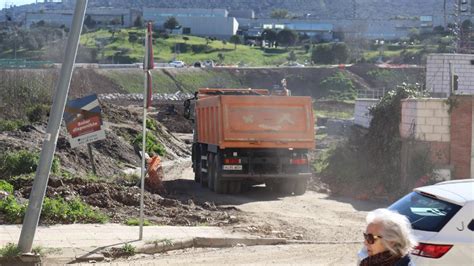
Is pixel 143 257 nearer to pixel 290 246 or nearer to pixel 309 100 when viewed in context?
pixel 290 246

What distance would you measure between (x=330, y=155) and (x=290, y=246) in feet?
48.3

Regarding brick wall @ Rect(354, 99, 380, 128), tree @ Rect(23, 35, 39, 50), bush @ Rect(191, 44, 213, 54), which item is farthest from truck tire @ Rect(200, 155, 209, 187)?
bush @ Rect(191, 44, 213, 54)

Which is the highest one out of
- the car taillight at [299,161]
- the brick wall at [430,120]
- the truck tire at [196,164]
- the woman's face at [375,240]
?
the woman's face at [375,240]

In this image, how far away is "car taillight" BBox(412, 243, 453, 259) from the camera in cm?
862

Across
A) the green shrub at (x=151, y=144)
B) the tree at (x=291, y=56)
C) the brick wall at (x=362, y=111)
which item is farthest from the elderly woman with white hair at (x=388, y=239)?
the tree at (x=291, y=56)

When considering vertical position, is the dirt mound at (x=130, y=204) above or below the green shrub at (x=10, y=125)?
above

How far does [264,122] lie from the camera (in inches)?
953

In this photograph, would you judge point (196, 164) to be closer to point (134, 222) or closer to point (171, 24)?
point (134, 222)

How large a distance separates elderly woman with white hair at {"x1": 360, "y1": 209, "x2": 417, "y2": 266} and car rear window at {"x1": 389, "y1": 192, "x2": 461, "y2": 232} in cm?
290

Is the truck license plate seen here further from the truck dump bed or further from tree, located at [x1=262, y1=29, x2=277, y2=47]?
tree, located at [x1=262, y1=29, x2=277, y2=47]

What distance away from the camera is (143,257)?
45.7 feet

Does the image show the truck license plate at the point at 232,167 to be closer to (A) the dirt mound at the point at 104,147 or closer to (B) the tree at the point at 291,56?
(A) the dirt mound at the point at 104,147

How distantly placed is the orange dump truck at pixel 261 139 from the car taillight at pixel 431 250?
50.6 feet

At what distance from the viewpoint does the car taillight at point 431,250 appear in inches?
339
